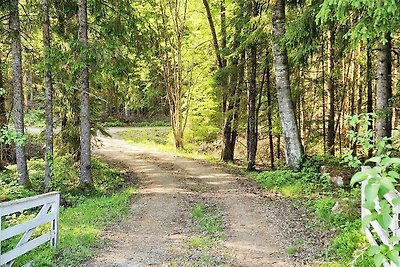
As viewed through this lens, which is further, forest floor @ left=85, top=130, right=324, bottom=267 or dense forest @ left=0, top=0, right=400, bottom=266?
dense forest @ left=0, top=0, right=400, bottom=266

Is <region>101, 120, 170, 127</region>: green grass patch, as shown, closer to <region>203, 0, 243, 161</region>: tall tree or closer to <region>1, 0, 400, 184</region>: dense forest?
<region>1, 0, 400, 184</region>: dense forest

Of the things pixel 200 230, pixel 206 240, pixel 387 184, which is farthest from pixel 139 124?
pixel 387 184

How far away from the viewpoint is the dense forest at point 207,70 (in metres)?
8.55

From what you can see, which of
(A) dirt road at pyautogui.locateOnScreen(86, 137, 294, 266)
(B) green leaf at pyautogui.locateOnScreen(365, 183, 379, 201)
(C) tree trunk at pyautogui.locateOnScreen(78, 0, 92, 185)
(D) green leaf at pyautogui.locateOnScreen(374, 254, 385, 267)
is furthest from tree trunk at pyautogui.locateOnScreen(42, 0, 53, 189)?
(B) green leaf at pyautogui.locateOnScreen(365, 183, 379, 201)

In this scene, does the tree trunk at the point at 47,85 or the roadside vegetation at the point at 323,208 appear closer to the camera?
the roadside vegetation at the point at 323,208

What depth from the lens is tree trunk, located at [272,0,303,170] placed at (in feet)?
37.9

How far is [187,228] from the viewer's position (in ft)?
25.8

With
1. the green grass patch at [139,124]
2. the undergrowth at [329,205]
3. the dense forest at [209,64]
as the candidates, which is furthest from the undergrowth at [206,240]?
the green grass patch at [139,124]

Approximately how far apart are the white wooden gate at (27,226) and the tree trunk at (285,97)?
7024 mm

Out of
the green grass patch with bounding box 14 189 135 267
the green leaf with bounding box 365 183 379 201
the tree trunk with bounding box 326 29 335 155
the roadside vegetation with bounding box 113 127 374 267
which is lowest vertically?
the green grass patch with bounding box 14 189 135 267

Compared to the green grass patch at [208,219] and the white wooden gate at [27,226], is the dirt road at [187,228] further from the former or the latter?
the white wooden gate at [27,226]

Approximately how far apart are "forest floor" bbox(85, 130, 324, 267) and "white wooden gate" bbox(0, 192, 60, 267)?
0.90 meters

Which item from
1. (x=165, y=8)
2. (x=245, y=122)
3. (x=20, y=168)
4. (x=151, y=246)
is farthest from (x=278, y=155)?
(x=151, y=246)

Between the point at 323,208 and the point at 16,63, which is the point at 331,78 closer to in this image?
the point at 323,208
